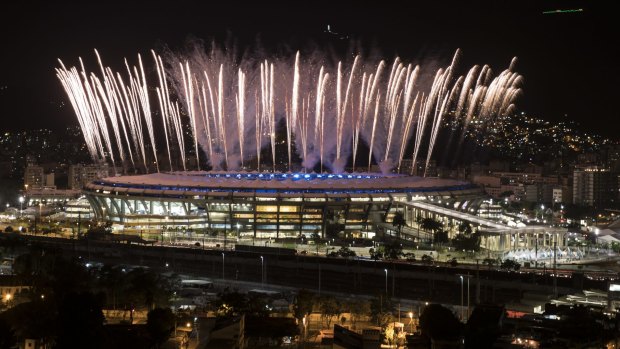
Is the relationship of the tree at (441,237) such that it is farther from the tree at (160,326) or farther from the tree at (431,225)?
the tree at (160,326)

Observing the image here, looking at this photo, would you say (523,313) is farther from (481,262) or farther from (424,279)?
(481,262)

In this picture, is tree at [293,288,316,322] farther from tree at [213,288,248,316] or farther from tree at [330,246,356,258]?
tree at [330,246,356,258]

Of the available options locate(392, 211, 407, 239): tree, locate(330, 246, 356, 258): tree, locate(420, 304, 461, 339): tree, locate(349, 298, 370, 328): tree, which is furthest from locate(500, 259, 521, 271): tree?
locate(420, 304, 461, 339): tree

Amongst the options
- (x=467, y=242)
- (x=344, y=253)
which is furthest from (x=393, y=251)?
(x=467, y=242)

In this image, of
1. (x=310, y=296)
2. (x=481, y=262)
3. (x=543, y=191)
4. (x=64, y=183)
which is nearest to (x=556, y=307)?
(x=310, y=296)

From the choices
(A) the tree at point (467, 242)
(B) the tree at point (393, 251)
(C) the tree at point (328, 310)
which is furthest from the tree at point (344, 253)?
(C) the tree at point (328, 310)
